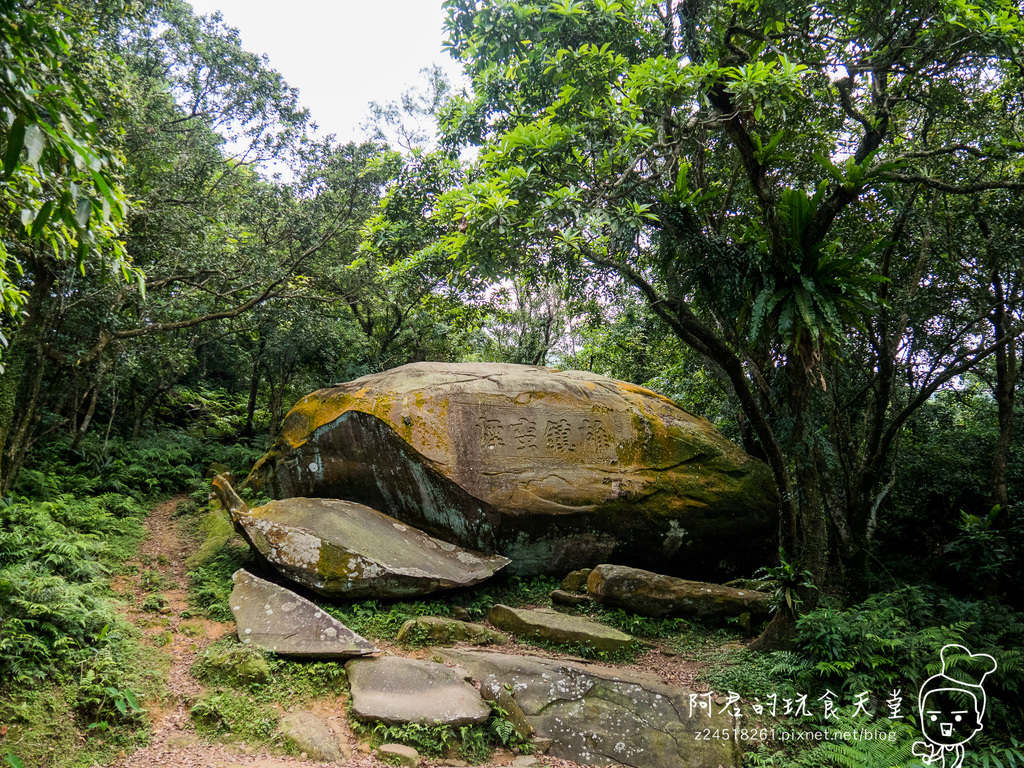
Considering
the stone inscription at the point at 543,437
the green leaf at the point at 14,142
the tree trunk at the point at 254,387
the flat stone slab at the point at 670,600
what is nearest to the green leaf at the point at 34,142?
the green leaf at the point at 14,142

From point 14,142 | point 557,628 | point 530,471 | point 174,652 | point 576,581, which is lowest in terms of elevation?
point 174,652

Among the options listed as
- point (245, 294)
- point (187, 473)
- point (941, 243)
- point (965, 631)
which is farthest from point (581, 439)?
point (187, 473)

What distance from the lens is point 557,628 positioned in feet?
20.9

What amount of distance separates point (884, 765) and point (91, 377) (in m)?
12.8

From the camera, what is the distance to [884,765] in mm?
4180

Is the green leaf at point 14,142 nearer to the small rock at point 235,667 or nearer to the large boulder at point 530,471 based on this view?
the small rock at point 235,667

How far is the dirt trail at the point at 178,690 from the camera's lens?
4.10 m

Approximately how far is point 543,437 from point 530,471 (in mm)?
601

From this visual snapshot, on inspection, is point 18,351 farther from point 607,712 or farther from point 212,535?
point 607,712

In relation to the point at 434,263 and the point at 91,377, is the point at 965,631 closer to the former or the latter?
the point at 434,263

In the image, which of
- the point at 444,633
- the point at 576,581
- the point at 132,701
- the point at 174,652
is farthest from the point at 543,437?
the point at 132,701

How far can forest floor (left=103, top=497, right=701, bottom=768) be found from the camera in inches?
163

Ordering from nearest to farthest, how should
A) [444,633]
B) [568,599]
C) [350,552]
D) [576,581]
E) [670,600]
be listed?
[444,633] → [350,552] → [670,600] → [568,599] → [576,581]

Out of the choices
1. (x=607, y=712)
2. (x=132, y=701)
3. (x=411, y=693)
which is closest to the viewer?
(x=132, y=701)
